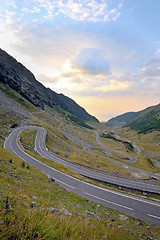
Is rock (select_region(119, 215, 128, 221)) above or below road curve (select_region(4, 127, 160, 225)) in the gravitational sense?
above

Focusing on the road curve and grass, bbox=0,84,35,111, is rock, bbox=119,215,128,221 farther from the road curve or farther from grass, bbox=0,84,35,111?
grass, bbox=0,84,35,111

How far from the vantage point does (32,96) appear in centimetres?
16000

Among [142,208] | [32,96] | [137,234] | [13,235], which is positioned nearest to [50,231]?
[13,235]

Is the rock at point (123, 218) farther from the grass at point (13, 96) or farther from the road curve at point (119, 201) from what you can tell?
the grass at point (13, 96)

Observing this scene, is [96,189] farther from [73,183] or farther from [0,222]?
[0,222]

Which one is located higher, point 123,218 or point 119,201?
point 123,218

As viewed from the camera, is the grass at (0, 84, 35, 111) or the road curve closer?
the road curve

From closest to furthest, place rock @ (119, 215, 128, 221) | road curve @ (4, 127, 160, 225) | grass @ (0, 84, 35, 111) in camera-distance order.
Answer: rock @ (119, 215, 128, 221) < road curve @ (4, 127, 160, 225) < grass @ (0, 84, 35, 111)

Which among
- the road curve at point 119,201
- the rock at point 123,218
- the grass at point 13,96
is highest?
the grass at point 13,96

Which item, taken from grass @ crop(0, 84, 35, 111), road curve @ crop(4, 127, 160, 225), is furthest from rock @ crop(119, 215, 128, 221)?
grass @ crop(0, 84, 35, 111)

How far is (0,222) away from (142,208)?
2196cm

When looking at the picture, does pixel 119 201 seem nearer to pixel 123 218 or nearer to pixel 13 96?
pixel 123 218

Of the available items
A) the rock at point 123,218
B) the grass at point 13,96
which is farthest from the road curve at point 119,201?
the grass at point 13,96

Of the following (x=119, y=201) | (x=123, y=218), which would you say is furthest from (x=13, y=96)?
(x=123, y=218)
